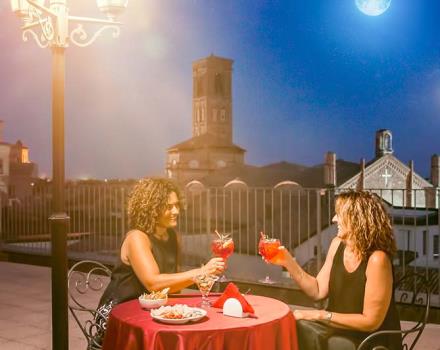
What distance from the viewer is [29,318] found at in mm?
6961

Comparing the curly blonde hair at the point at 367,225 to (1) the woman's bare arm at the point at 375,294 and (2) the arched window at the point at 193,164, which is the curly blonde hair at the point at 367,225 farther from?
→ (2) the arched window at the point at 193,164

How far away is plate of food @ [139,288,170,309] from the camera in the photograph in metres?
3.11

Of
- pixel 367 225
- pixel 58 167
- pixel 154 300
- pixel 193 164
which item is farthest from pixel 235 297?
pixel 193 164

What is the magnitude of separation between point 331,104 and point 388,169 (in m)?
60.0

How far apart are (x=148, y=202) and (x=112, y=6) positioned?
211 centimetres

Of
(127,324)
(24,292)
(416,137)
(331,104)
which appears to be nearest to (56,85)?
(127,324)

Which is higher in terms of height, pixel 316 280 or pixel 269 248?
pixel 269 248

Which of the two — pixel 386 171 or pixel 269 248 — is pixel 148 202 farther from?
pixel 386 171

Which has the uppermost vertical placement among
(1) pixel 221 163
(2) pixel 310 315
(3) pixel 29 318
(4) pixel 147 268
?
(1) pixel 221 163

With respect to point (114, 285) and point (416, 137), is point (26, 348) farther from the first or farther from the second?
point (416, 137)

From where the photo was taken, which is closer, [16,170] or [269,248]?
[269,248]

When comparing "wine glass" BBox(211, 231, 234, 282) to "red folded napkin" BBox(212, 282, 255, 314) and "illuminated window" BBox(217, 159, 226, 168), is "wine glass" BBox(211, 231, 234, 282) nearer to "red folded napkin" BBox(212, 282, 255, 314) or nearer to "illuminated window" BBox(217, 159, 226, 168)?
"red folded napkin" BBox(212, 282, 255, 314)

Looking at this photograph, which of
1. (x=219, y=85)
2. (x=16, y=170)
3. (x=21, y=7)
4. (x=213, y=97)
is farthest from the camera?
(x=219, y=85)

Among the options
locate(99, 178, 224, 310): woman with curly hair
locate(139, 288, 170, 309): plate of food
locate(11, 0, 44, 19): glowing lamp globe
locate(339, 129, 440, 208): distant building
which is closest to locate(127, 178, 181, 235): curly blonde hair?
locate(99, 178, 224, 310): woman with curly hair
